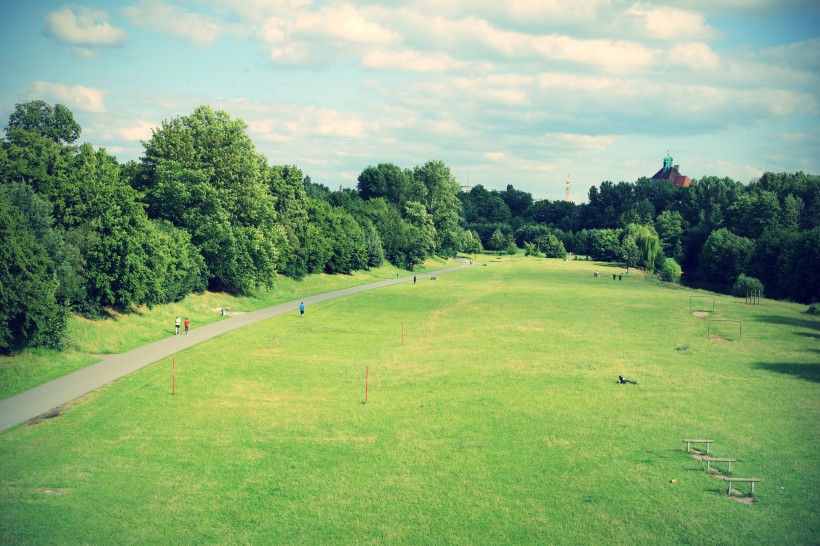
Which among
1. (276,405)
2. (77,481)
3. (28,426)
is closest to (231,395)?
(276,405)

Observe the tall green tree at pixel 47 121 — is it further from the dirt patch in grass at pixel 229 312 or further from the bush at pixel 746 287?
the bush at pixel 746 287

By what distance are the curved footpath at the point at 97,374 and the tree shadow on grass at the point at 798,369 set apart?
39624 mm

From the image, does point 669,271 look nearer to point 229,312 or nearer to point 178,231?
point 229,312

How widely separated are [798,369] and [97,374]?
143ft

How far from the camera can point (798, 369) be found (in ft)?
140

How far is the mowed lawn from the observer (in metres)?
19.5

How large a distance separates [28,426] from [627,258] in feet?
493

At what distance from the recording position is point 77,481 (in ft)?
72.1

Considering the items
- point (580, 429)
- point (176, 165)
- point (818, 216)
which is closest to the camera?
point (580, 429)

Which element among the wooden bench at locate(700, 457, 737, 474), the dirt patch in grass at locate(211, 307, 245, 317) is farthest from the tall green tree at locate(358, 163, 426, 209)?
the wooden bench at locate(700, 457, 737, 474)

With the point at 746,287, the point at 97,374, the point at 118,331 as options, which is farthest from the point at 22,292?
the point at 746,287

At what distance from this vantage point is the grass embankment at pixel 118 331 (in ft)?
112

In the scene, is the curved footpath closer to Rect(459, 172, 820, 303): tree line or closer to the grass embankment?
the grass embankment

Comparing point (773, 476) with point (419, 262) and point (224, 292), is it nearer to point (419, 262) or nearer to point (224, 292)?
point (224, 292)
